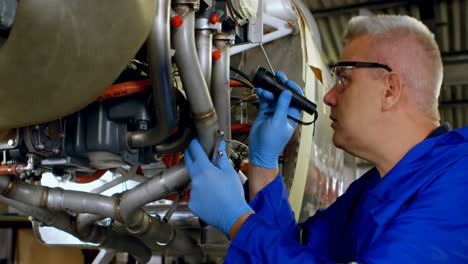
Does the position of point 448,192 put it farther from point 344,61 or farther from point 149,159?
point 149,159

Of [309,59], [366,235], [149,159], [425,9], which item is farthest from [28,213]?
[425,9]

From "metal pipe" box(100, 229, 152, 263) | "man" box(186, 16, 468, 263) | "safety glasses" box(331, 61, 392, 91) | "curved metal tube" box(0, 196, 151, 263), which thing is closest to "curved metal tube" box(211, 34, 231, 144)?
"man" box(186, 16, 468, 263)

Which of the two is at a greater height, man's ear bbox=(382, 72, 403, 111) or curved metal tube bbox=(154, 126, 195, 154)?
man's ear bbox=(382, 72, 403, 111)

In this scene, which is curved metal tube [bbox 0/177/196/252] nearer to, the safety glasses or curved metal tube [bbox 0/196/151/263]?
curved metal tube [bbox 0/196/151/263]

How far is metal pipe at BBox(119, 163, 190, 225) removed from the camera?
43.4 inches

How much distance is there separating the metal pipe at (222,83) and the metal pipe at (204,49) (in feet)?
0.20

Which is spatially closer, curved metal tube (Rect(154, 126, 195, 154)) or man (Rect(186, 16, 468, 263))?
man (Rect(186, 16, 468, 263))

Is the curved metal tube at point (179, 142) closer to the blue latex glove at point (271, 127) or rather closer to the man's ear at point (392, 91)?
the blue latex glove at point (271, 127)

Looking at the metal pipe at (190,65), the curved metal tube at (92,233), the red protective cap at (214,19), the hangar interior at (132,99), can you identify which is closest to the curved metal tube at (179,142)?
the hangar interior at (132,99)

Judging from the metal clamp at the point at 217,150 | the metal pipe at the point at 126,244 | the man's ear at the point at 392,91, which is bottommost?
the metal pipe at the point at 126,244

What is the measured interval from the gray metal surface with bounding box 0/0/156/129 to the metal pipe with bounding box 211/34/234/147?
0.98 ft

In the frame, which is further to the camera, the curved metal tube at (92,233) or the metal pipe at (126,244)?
the metal pipe at (126,244)

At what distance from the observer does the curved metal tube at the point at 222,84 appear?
1.07 meters

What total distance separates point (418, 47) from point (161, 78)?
0.53m
